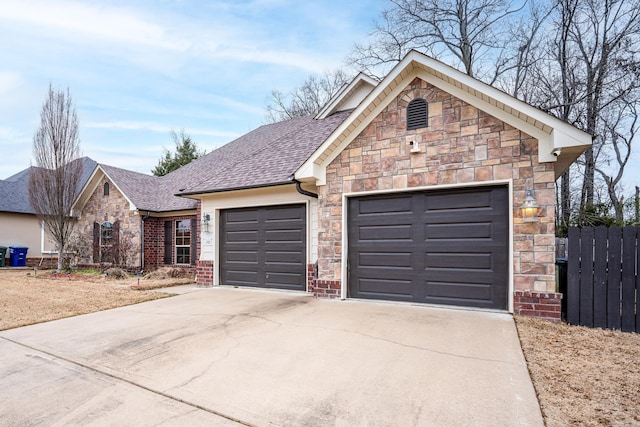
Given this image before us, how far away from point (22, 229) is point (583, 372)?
79.0 feet

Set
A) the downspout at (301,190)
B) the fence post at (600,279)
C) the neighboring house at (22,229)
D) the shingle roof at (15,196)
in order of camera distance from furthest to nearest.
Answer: the shingle roof at (15,196), the neighboring house at (22,229), the downspout at (301,190), the fence post at (600,279)

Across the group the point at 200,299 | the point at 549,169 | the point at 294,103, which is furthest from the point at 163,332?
the point at 294,103

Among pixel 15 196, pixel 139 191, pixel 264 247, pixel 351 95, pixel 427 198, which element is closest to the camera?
pixel 427 198

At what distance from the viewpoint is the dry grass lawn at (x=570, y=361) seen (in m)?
2.89

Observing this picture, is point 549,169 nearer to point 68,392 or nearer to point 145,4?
point 68,392

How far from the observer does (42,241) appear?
19.2 metres

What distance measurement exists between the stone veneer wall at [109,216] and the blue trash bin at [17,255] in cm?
513

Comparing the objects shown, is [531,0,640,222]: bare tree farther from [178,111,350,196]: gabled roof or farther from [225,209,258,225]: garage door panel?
[225,209,258,225]: garage door panel

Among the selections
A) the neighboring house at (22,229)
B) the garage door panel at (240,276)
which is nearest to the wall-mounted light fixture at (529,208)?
the garage door panel at (240,276)

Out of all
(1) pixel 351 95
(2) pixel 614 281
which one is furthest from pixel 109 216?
(2) pixel 614 281

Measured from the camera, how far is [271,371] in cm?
383

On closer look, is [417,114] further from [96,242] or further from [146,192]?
[96,242]

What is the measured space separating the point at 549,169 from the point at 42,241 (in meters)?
23.3

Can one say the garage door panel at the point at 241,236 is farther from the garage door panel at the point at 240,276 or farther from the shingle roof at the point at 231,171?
the shingle roof at the point at 231,171
